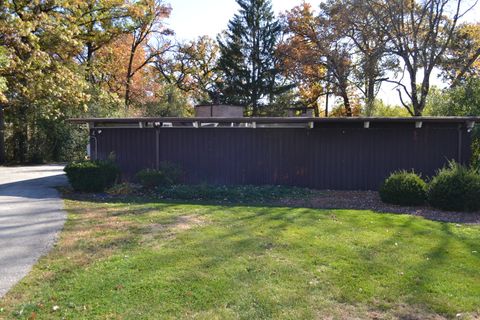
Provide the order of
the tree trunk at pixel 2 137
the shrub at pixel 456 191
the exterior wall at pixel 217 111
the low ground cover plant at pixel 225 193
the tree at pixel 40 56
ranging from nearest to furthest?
the shrub at pixel 456 191, the low ground cover plant at pixel 225 193, the exterior wall at pixel 217 111, the tree at pixel 40 56, the tree trunk at pixel 2 137

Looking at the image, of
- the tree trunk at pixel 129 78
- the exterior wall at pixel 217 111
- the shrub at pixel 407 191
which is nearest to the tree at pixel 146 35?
the tree trunk at pixel 129 78

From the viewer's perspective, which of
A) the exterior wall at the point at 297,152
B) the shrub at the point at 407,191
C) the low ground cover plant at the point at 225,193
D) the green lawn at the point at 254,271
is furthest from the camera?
the exterior wall at the point at 297,152

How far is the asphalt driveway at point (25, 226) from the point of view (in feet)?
17.1

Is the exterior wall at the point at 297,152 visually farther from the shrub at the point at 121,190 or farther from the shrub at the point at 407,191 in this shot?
the shrub at the point at 407,191

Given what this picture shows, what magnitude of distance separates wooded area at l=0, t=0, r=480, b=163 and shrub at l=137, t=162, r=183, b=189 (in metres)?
9.82

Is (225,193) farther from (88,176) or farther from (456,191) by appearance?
(456,191)

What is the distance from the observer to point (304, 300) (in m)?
4.20

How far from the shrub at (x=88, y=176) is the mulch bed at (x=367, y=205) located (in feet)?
17.3

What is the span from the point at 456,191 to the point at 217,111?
1242 cm

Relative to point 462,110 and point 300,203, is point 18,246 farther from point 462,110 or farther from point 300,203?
point 462,110

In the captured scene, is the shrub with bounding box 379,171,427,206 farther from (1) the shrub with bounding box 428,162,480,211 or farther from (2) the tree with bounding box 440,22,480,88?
(2) the tree with bounding box 440,22,480,88

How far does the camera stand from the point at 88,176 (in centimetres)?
1185

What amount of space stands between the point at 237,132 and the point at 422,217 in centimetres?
671

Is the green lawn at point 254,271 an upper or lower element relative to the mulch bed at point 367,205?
upper
